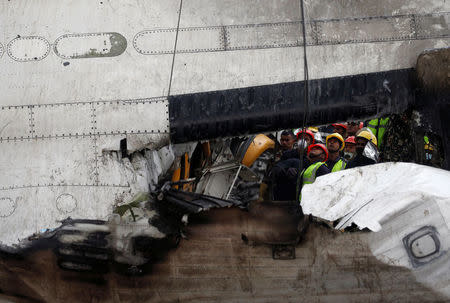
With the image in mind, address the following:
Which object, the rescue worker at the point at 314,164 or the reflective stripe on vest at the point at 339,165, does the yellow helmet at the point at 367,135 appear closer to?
the reflective stripe on vest at the point at 339,165

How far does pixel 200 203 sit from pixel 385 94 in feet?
6.30

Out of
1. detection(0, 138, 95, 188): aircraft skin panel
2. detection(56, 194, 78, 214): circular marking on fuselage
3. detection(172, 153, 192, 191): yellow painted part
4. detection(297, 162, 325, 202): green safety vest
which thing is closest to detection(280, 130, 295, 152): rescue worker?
detection(297, 162, 325, 202): green safety vest

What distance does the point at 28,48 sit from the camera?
4.51 metres

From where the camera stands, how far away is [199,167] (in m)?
6.36

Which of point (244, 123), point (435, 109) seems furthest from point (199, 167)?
point (435, 109)

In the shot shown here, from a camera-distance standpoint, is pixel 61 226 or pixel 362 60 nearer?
pixel 61 226

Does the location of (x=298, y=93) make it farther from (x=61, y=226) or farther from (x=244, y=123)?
(x=61, y=226)

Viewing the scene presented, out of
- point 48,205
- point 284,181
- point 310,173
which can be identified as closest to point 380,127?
point 310,173

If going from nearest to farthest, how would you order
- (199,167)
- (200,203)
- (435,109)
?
1. (200,203)
2. (435,109)
3. (199,167)

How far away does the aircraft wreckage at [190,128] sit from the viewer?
3.90 metres

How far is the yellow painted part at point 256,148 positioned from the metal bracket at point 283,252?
2.53 m

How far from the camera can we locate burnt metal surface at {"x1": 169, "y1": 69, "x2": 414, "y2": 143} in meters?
4.37

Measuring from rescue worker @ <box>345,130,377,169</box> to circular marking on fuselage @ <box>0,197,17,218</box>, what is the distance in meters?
3.42

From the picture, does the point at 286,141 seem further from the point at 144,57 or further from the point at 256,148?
the point at 144,57
